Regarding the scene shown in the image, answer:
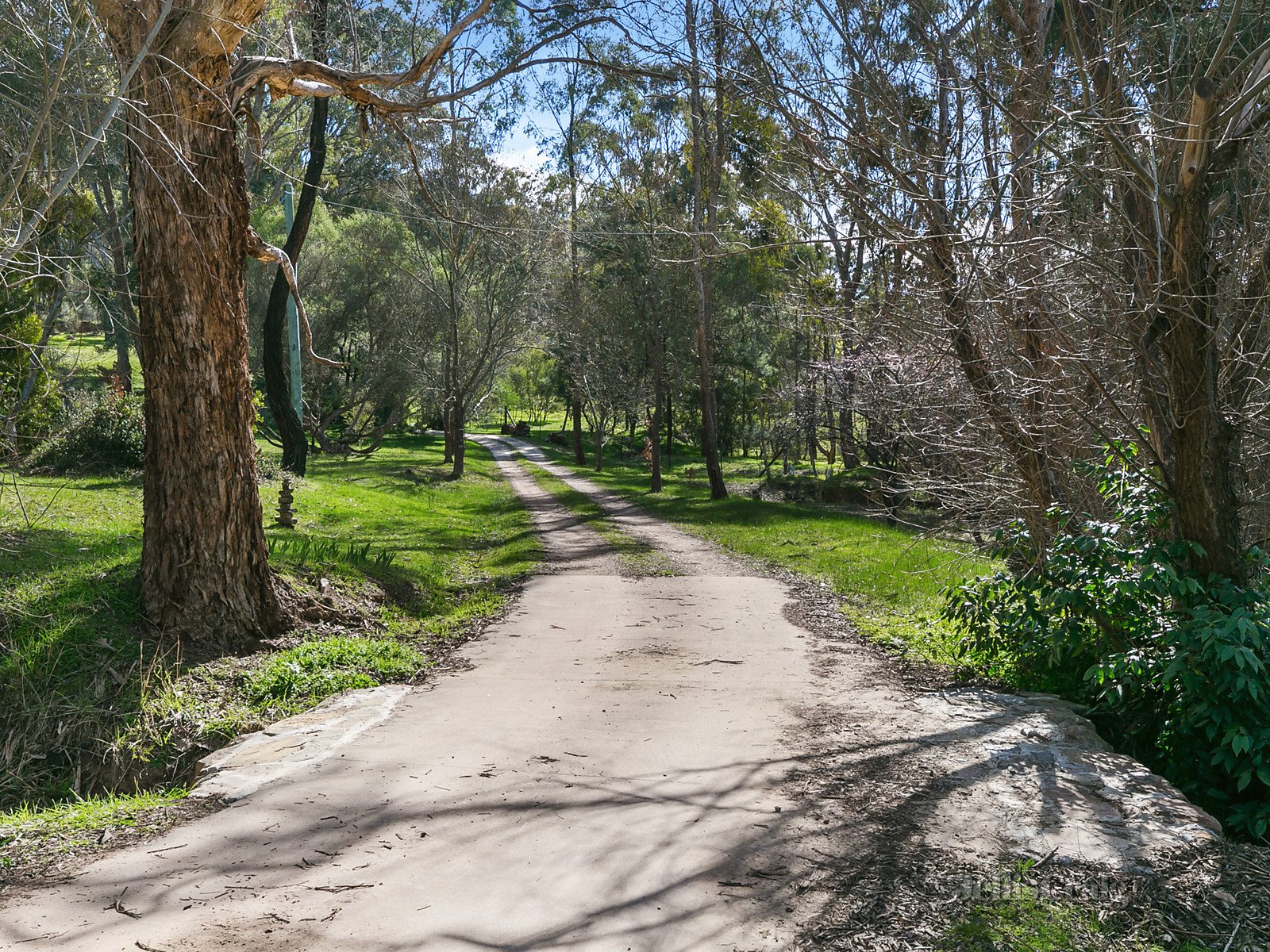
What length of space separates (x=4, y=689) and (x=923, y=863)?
6222mm

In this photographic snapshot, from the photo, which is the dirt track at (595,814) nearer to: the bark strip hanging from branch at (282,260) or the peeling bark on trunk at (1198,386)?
the peeling bark on trunk at (1198,386)

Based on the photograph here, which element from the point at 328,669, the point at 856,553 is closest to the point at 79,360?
the point at 856,553

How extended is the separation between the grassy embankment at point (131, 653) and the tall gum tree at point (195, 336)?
0.48 m

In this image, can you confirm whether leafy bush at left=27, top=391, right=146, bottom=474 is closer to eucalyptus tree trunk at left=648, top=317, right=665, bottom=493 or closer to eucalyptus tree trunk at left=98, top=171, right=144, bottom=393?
eucalyptus tree trunk at left=98, top=171, right=144, bottom=393

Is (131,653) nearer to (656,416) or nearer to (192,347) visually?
(192,347)

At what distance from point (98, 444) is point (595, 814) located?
1630cm

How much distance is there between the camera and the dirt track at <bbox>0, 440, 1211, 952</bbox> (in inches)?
150

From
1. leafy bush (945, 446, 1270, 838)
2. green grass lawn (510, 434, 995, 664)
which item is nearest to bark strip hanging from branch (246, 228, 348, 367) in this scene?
leafy bush (945, 446, 1270, 838)

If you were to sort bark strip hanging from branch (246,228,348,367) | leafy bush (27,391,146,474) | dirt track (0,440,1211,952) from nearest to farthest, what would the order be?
dirt track (0,440,1211,952), bark strip hanging from branch (246,228,348,367), leafy bush (27,391,146,474)

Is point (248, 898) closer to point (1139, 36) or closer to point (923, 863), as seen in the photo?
point (923, 863)

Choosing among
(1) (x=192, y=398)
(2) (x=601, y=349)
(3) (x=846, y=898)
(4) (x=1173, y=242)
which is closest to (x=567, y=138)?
(2) (x=601, y=349)

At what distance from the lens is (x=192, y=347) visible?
7781mm

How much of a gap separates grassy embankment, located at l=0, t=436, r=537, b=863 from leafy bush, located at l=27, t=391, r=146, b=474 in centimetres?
445

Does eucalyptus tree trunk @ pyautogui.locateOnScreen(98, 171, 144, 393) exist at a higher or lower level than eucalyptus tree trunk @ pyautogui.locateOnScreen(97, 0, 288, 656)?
higher
